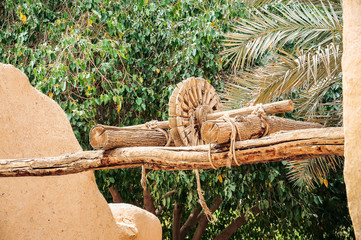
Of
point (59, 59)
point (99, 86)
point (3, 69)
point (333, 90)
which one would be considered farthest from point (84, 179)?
point (333, 90)

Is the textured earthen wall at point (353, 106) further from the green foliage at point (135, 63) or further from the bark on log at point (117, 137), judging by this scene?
the green foliage at point (135, 63)

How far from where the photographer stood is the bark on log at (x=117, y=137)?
3050 mm

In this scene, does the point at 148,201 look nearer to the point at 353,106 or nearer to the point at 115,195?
the point at 115,195

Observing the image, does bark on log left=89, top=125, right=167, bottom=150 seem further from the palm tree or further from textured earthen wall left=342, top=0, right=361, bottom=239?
the palm tree

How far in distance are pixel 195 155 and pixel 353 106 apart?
110cm

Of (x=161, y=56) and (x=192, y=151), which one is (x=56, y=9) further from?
(x=192, y=151)

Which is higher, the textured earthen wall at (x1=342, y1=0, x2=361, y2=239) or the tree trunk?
the textured earthen wall at (x1=342, y1=0, x2=361, y2=239)

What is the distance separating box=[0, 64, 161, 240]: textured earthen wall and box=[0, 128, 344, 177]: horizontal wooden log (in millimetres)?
619

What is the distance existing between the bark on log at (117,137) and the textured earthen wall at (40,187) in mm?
1209

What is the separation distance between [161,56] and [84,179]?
3397mm

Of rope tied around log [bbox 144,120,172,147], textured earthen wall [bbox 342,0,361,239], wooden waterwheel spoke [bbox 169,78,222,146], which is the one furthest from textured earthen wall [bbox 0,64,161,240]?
textured earthen wall [bbox 342,0,361,239]

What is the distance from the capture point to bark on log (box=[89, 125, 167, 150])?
305 centimetres

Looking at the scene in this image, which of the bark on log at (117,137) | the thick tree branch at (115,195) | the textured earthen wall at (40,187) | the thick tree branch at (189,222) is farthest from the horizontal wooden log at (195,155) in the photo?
the thick tree branch at (189,222)

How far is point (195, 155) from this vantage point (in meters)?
2.80
